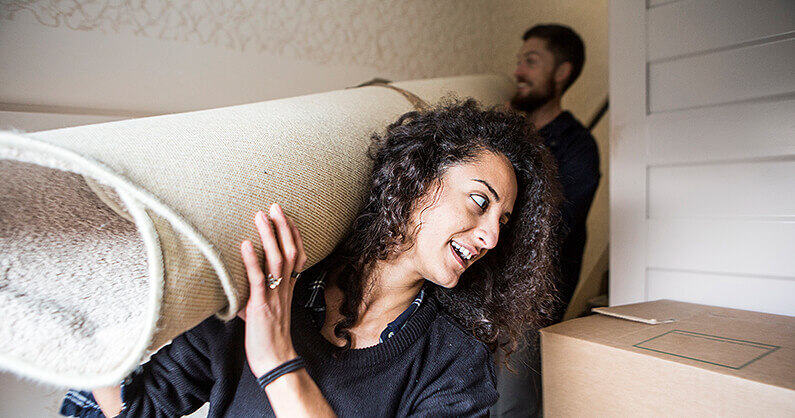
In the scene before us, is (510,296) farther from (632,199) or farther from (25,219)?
(25,219)

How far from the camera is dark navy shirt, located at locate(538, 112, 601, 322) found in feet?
5.45

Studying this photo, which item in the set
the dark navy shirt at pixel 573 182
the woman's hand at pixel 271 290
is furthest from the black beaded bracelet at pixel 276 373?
the dark navy shirt at pixel 573 182

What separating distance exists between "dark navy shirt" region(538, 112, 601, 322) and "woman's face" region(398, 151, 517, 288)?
779 millimetres

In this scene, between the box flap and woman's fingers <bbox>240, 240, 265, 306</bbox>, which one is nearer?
woman's fingers <bbox>240, 240, 265, 306</bbox>

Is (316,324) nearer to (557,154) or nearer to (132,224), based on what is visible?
(132,224)

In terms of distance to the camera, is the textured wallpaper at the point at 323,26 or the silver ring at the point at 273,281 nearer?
the silver ring at the point at 273,281

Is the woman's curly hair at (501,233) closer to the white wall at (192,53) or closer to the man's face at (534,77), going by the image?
the white wall at (192,53)

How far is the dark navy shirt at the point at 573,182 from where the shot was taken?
1.66 metres

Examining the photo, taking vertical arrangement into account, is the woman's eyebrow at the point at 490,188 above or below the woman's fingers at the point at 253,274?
above

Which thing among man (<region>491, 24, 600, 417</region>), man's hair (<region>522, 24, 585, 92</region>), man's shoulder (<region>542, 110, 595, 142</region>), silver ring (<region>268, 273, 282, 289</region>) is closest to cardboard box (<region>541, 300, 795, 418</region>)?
man (<region>491, 24, 600, 417</region>)

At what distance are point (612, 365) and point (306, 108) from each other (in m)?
0.71

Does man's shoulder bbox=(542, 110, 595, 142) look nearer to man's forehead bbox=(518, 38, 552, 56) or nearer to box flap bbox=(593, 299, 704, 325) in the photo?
man's forehead bbox=(518, 38, 552, 56)

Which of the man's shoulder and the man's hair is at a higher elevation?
the man's hair

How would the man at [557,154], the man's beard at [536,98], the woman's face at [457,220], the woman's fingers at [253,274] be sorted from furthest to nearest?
1. the man's beard at [536,98]
2. the man at [557,154]
3. the woman's face at [457,220]
4. the woman's fingers at [253,274]
